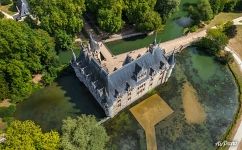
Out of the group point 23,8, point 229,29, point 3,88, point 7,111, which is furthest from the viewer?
point 23,8

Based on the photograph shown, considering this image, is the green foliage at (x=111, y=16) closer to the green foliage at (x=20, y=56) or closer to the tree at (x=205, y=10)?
the green foliage at (x=20, y=56)

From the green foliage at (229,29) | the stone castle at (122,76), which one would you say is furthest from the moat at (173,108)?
the green foliage at (229,29)

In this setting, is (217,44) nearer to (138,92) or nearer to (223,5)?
(223,5)

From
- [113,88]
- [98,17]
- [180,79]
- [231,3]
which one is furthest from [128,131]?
[231,3]

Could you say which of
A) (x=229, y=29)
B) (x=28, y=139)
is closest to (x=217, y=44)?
(x=229, y=29)

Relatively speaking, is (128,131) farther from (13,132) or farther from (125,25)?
(125,25)
